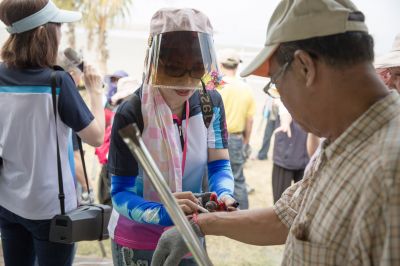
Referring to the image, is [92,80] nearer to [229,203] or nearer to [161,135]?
[161,135]

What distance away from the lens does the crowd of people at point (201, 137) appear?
104 centimetres

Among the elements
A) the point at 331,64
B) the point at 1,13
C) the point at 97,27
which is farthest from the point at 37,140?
the point at 97,27

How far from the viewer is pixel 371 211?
0.95 m

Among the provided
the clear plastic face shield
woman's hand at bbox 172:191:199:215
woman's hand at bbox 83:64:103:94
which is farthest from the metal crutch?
woman's hand at bbox 83:64:103:94

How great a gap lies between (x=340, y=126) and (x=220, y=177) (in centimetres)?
103

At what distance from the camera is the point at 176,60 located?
6.37 ft

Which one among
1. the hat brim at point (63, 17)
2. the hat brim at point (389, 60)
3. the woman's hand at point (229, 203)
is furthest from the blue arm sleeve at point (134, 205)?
the hat brim at point (389, 60)

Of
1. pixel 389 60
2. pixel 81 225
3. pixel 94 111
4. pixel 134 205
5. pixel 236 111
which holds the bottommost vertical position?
pixel 236 111

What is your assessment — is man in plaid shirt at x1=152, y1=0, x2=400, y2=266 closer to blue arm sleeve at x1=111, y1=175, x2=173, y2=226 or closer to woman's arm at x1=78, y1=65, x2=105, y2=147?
blue arm sleeve at x1=111, y1=175, x2=173, y2=226

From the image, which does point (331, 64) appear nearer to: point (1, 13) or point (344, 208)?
point (344, 208)

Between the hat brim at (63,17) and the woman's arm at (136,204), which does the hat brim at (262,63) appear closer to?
the woman's arm at (136,204)

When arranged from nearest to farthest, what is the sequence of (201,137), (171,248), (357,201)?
1. (357,201)
2. (171,248)
3. (201,137)

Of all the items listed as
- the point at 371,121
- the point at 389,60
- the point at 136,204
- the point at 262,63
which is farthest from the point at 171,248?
the point at 389,60

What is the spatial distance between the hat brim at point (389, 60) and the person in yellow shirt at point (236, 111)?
282 cm
